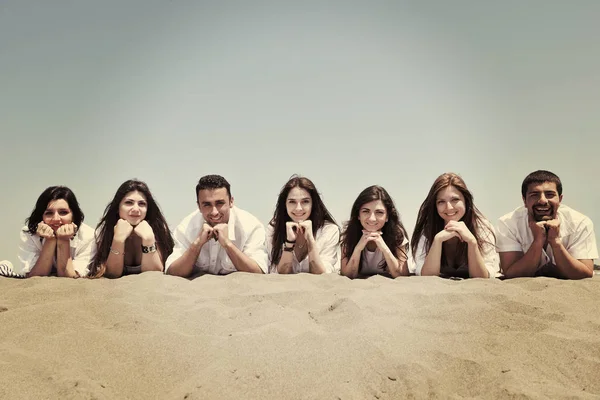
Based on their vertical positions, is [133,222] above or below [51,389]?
above

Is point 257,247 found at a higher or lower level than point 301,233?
lower

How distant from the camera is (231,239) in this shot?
6.62 m

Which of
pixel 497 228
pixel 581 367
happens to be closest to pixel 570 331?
pixel 581 367

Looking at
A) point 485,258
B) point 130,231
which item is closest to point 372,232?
point 485,258

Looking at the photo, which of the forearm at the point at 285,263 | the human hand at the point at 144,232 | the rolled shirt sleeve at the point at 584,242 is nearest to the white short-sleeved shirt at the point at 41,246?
the human hand at the point at 144,232

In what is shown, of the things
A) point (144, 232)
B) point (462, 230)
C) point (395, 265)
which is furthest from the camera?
point (144, 232)

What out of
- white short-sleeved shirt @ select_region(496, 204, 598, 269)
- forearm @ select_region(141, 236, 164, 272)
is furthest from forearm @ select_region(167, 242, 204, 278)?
white short-sleeved shirt @ select_region(496, 204, 598, 269)

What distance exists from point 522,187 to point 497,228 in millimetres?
619

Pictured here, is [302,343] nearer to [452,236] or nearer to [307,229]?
[307,229]

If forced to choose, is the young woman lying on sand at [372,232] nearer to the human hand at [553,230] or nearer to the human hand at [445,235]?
the human hand at [445,235]

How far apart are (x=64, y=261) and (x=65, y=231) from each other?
0.41m

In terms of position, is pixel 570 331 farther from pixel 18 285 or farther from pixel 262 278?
pixel 18 285

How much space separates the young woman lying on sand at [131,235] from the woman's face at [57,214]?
46 centimetres

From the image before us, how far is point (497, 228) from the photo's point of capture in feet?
21.5
